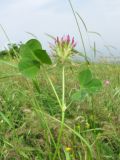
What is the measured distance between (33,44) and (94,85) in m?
0.27

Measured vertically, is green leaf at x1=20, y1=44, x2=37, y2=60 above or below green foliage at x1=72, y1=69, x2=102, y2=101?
above

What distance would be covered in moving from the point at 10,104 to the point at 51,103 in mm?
223

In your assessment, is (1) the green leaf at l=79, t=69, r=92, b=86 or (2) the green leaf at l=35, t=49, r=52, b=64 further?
(1) the green leaf at l=79, t=69, r=92, b=86

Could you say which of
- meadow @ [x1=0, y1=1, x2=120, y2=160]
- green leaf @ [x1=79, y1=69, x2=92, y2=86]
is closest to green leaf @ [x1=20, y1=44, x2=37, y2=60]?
meadow @ [x1=0, y1=1, x2=120, y2=160]

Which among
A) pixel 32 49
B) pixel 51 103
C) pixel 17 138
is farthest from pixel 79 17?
pixel 51 103

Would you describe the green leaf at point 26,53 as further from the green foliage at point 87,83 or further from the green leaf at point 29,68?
the green foliage at point 87,83

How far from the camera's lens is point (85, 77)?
60.6 inches

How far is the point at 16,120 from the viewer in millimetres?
2078

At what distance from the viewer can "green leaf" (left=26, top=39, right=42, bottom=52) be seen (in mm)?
1436

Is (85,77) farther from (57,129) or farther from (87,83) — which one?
(57,129)

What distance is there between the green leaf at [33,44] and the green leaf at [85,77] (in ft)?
0.63

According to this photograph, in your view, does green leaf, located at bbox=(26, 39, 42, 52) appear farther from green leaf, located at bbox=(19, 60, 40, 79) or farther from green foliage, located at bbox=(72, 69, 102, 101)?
Answer: green foliage, located at bbox=(72, 69, 102, 101)

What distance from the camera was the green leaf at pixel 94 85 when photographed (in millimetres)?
1524


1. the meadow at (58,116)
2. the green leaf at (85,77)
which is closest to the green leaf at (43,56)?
the meadow at (58,116)
